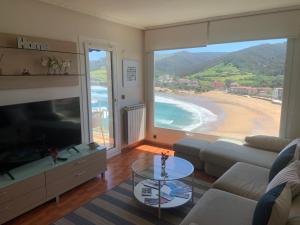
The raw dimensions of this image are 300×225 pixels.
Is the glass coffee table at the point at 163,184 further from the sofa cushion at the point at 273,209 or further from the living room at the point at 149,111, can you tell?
the sofa cushion at the point at 273,209

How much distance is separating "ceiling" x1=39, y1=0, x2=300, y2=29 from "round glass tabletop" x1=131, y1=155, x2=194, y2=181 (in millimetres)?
2075

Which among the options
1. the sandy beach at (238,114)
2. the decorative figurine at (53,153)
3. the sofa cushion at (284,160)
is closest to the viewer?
the sofa cushion at (284,160)

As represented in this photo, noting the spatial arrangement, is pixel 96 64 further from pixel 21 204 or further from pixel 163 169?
pixel 21 204

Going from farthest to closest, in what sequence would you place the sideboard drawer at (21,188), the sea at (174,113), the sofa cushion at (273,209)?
the sea at (174,113), the sideboard drawer at (21,188), the sofa cushion at (273,209)

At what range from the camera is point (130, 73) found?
4.35 m

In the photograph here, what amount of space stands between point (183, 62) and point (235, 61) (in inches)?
38.6

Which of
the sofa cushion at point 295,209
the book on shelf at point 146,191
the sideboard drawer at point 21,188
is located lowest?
the book on shelf at point 146,191

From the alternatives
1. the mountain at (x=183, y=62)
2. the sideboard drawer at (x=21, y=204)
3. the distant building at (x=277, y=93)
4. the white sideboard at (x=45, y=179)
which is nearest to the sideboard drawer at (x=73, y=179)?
the white sideboard at (x=45, y=179)

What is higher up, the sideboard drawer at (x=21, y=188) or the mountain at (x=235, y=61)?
the mountain at (x=235, y=61)

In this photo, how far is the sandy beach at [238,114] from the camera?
364 centimetres

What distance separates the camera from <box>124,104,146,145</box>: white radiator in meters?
4.27

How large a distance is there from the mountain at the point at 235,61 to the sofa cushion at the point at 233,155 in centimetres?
129

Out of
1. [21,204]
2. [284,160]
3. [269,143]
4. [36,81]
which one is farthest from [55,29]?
[269,143]

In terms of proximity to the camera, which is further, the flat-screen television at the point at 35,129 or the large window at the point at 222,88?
the large window at the point at 222,88
